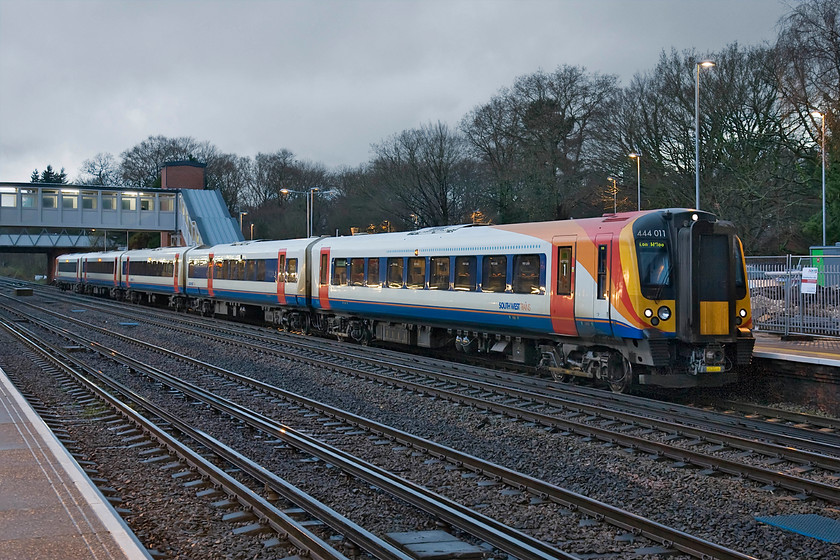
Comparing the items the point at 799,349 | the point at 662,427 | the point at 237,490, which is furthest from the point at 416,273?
the point at 237,490

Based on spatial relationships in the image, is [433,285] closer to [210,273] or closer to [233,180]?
[210,273]

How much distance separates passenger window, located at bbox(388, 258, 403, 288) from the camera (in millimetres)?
17969

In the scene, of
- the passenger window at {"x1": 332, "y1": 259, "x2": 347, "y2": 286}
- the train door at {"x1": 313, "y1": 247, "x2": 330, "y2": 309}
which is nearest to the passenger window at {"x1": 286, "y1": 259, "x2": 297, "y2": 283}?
the train door at {"x1": 313, "y1": 247, "x2": 330, "y2": 309}

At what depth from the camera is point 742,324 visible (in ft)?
40.1

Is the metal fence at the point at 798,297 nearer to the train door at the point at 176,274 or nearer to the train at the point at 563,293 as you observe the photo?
the train at the point at 563,293

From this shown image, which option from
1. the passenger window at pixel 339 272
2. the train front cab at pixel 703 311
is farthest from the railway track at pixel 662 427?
the passenger window at pixel 339 272

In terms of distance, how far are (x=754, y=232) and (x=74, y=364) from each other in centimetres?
2966

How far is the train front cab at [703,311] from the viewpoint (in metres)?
11.8

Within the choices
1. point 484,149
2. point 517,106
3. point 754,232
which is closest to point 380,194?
point 484,149

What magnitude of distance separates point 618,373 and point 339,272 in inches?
384

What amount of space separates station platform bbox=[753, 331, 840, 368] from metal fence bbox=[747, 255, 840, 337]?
198mm

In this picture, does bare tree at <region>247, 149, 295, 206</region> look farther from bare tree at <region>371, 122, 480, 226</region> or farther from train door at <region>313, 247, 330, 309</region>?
train door at <region>313, 247, 330, 309</region>

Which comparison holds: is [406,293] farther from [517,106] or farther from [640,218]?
[517,106]

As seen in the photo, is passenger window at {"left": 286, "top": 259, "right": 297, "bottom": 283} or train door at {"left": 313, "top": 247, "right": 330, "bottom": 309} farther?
passenger window at {"left": 286, "top": 259, "right": 297, "bottom": 283}
